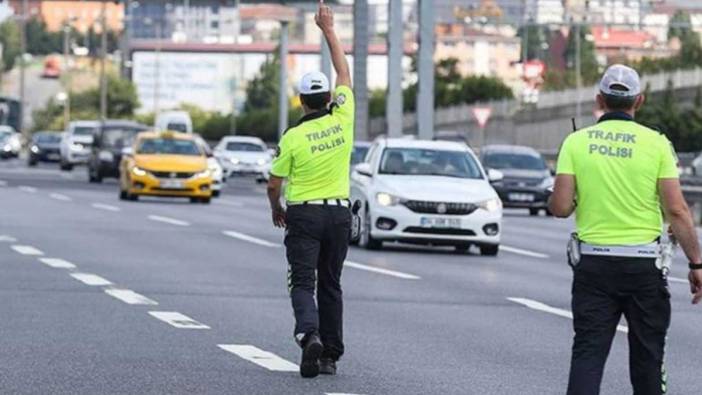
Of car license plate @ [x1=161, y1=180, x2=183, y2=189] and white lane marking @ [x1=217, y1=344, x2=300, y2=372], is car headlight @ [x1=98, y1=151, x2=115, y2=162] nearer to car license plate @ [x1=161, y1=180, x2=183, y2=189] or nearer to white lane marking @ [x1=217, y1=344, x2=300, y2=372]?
car license plate @ [x1=161, y1=180, x2=183, y2=189]

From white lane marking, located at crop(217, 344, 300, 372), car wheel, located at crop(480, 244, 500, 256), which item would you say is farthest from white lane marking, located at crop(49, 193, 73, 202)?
white lane marking, located at crop(217, 344, 300, 372)

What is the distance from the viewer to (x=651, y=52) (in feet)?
348

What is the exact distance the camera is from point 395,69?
59.4m

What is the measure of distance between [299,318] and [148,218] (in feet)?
84.9

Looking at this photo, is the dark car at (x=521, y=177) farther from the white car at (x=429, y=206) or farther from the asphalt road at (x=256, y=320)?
the white car at (x=429, y=206)

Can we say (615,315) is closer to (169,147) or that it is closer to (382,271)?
(382,271)

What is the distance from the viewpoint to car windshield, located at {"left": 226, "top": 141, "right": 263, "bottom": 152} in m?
78.1

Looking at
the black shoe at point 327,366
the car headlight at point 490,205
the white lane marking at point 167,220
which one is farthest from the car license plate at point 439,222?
the black shoe at point 327,366

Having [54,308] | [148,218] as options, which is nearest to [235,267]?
[54,308]

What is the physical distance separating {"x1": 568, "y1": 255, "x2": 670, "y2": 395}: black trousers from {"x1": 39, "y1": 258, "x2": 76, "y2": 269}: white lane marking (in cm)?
1459

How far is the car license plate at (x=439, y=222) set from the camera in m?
30.5

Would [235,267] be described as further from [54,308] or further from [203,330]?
[203,330]

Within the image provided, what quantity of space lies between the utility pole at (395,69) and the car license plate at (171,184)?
1080 cm

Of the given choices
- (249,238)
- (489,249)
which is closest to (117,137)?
(249,238)
